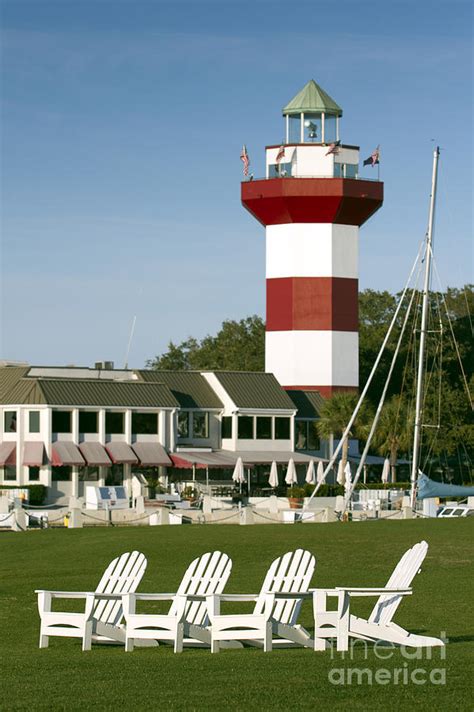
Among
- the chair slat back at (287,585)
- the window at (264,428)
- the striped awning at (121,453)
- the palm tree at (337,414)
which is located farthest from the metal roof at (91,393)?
the chair slat back at (287,585)

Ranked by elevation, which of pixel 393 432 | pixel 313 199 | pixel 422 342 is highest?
pixel 313 199

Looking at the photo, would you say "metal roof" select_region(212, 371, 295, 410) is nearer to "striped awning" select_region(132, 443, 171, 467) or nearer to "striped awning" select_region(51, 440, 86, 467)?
"striped awning" select_region(132, 443, 171, 467)

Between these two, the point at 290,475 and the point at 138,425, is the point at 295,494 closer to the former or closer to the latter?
the point at 290,475

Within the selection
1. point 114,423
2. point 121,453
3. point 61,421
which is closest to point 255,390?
point 114,423

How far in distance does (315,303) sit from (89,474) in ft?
48.8

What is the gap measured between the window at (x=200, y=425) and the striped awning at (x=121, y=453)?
5627 millimetres

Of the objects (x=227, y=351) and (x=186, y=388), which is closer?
(x=186, y=388)

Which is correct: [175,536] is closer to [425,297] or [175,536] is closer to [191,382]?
[425,297]

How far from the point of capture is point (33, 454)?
57.0 meters

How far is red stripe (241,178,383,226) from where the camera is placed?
2562 inches

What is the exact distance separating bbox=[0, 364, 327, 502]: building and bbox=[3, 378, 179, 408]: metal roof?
5 centimetres

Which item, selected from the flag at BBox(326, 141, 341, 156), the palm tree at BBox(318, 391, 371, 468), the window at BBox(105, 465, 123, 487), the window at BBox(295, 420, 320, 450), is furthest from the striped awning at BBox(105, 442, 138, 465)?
the flag at BBox(326, 141, 341, 156)

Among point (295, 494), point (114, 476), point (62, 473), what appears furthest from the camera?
point (114, 476)

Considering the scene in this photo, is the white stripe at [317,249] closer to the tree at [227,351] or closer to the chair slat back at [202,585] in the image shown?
the tree at [227,351]
